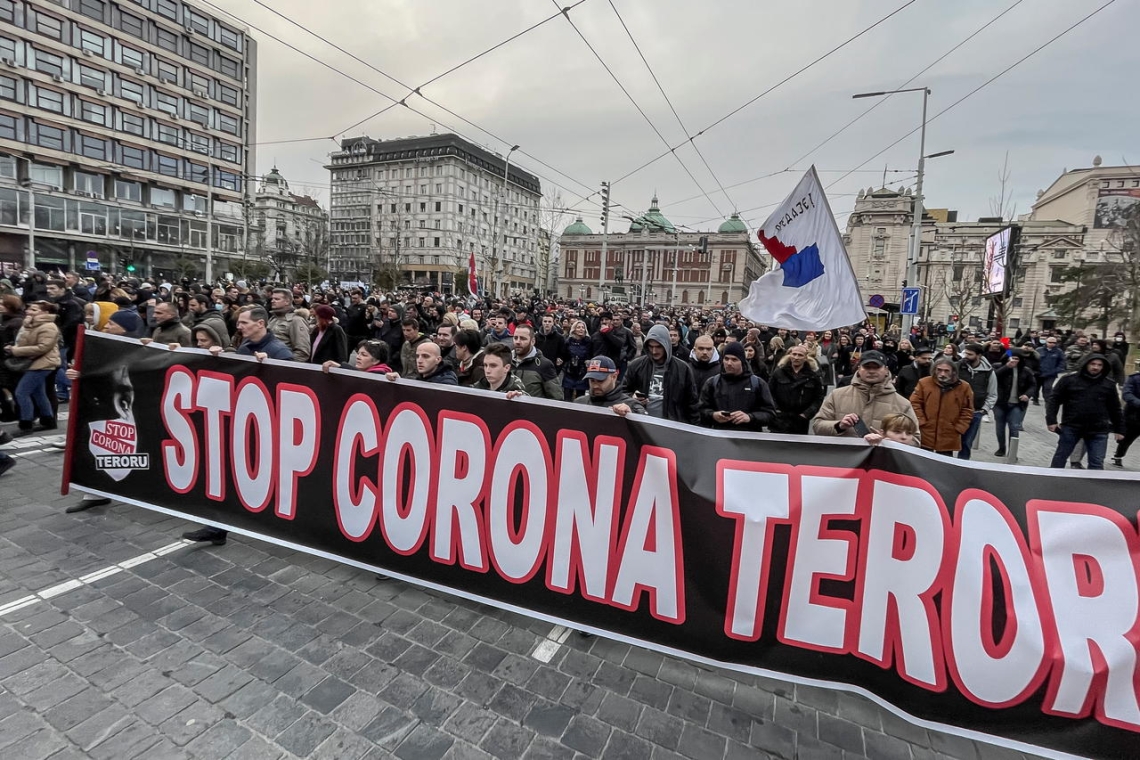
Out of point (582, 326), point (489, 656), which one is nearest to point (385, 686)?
point (489, 656)

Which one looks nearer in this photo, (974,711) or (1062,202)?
(974,711)

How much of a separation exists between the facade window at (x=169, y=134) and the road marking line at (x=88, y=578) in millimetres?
56096

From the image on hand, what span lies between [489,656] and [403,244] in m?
101

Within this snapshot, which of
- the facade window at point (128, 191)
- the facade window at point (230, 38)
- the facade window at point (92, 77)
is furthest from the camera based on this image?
the facade window at point (230, 38)

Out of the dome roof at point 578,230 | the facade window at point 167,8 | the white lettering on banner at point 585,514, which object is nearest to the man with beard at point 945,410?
the white lettering on banner at point 585,514

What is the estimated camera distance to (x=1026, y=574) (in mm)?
2332

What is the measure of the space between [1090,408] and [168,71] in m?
60.9

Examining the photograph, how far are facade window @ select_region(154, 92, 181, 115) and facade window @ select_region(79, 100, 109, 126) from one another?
3.90 metres

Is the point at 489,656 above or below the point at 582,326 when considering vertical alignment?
below

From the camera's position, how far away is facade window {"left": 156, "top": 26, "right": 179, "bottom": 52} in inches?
1742

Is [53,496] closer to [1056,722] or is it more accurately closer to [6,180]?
[1056,722]

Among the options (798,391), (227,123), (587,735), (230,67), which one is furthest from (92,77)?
(587,735)

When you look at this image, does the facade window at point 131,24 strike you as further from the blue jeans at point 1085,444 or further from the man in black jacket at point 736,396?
the blue jeans at point 1085,444

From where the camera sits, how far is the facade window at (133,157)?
43.8 metres
